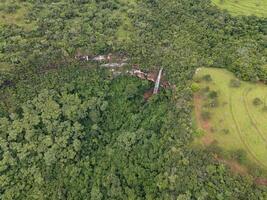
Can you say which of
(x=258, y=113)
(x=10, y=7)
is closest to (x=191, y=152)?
(x=258, y=113)

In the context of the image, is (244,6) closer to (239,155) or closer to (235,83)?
(235,83)

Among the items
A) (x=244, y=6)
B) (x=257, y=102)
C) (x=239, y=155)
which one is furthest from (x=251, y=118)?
(x=244, y=6)

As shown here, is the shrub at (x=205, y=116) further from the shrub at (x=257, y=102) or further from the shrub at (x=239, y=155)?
the shrub at (x=257, y=102)

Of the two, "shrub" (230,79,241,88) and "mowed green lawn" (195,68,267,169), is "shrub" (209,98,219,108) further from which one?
"shrub" (230,79,241,88)

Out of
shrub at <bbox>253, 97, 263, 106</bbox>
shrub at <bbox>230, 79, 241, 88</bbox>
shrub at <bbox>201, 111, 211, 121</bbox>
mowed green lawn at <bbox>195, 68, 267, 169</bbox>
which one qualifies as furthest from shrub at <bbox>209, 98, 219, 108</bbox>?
shrub at <bbox>253, 97, 263, 106</bbox>

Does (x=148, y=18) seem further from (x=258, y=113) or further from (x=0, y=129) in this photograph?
(x=0, y=129)

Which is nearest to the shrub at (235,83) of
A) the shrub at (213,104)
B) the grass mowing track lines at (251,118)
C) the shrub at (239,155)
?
the grass mowing track lines at (251,118)
